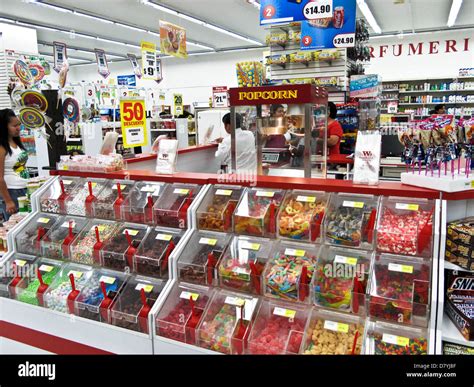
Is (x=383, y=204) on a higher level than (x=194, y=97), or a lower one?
lower

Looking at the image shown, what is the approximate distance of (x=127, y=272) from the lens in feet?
9.58

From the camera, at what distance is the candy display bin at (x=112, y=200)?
10.3 ft

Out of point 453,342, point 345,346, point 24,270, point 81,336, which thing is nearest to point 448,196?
point 453,342

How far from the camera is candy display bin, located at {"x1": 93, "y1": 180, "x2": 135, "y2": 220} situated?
314 centimetres

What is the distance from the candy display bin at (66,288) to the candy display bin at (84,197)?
1.51 feet

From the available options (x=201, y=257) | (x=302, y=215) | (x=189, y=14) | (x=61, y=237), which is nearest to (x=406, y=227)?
(x=302, y=215)

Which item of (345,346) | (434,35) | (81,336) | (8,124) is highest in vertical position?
(434,35)

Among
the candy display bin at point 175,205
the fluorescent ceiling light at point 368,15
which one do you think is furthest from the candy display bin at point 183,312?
the fluorescent ceiling light at point 368,15

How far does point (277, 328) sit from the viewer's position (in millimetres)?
2355

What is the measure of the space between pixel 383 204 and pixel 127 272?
1812 millimetres

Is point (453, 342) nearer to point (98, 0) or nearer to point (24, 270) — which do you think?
point (24, 270)

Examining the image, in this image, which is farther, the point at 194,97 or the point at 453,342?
the point at 194,97

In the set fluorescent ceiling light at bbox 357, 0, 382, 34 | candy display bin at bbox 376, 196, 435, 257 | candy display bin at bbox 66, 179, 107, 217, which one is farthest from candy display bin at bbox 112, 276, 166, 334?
fluorescent ceiling light at bbox 357, 0, 382, 34

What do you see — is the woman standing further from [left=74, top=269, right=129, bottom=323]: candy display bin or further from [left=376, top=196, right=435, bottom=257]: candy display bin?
[left=376, top=196, right=435, bottom=257]: candy display bin
